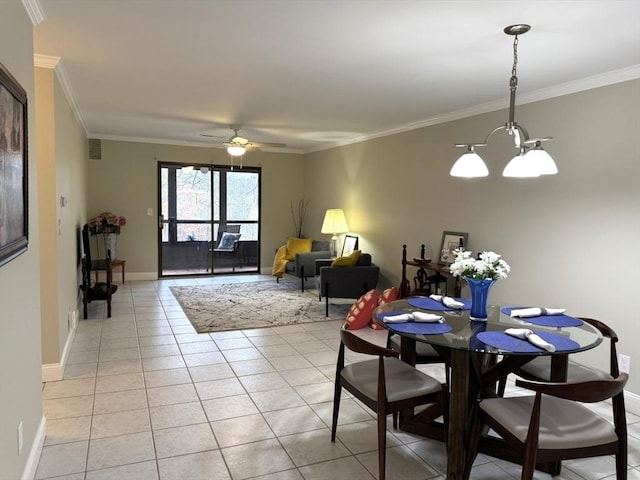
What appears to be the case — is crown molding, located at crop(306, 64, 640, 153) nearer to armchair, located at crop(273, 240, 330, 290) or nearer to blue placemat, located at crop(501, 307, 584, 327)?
blue placemat, located at crop(501, 307, 584, 327)

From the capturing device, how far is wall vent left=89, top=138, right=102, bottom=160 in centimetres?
733

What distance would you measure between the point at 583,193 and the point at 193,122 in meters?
4.43

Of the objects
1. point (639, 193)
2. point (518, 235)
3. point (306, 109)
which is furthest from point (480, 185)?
point (306, 109)

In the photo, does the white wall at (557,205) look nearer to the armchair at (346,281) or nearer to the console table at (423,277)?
the console table at (423,277)

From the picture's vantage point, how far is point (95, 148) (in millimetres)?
7352

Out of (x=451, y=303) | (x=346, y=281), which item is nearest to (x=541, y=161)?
(x=451, y=303)

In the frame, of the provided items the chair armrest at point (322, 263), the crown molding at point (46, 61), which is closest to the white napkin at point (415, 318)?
the crown molding at point (46, 61)

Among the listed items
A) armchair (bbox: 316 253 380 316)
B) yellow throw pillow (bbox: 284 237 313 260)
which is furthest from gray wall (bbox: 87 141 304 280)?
armchair (bbox: 316 253 380 316)

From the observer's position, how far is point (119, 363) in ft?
12.8

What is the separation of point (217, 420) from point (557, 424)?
6.49 ft

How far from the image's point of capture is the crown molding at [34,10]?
90.1 inches

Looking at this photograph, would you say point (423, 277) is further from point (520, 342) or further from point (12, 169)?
point (12, 169)

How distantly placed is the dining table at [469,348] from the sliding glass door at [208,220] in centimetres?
609

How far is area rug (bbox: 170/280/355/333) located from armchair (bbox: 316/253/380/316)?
0.93ft
